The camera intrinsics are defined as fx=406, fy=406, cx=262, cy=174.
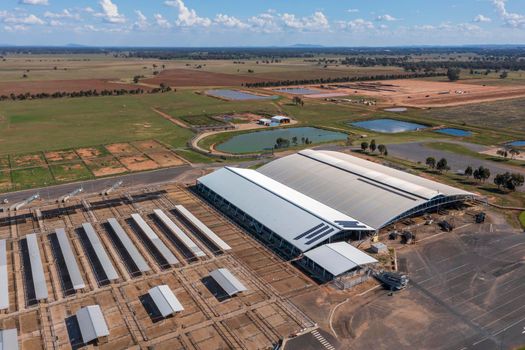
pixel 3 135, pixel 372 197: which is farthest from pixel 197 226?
pixel 3 135

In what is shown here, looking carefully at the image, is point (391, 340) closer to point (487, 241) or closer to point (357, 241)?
point (357, 241)

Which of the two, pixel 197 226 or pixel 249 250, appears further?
pixel 197 226

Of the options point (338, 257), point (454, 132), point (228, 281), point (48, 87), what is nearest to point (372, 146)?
point (454, 132)

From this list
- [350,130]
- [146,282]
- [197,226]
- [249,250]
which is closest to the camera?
[146,282]

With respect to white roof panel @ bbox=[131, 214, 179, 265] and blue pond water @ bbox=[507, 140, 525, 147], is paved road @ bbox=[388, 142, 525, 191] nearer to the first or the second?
blue pond water @ bbox=[507, 140, 525, 147]

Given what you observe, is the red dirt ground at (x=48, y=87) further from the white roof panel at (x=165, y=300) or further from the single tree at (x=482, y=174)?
the white roof panel at (x=165, y=300)

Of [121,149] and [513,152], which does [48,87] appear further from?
[513,152]

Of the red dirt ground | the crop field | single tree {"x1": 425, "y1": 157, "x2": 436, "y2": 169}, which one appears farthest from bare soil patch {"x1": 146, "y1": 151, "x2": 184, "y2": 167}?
the red dirt ground
